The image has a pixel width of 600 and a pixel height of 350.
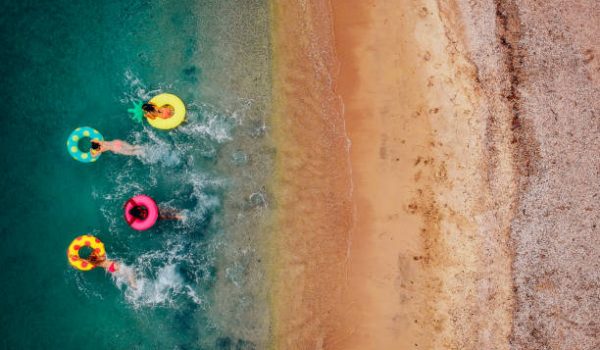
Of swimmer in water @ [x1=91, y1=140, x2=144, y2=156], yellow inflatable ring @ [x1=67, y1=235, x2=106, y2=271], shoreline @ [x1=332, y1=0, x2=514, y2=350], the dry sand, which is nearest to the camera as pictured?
the dry sand

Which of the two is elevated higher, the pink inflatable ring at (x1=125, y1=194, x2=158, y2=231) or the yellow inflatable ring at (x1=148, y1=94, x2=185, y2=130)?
the yellow inflatable ring at (x1=148, y1=94, x2=185, y2=130)

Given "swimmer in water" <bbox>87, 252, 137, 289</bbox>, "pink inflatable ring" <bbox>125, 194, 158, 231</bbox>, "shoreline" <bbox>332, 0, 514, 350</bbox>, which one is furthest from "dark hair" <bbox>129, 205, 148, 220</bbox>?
"shoreline" <bbox>332, 0, 514, 350</bbox>

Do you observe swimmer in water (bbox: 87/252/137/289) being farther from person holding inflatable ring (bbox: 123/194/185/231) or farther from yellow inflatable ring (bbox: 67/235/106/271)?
person holding inflatable ring (bbox: 123/194/185/231)

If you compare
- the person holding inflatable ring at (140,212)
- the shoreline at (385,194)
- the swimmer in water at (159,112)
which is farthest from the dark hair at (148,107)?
the shoreline at (385,194)

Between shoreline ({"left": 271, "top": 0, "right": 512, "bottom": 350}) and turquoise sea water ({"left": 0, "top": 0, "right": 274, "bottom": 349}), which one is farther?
turquoise sea water ({"left": 0, "top": 0, "right": 274, "bottom": 349})

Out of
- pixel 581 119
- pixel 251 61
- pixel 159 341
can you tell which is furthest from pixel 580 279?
pixel 159 341

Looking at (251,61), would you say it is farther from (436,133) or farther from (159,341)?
(159,341)

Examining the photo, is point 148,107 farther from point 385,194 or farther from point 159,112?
point 385,194

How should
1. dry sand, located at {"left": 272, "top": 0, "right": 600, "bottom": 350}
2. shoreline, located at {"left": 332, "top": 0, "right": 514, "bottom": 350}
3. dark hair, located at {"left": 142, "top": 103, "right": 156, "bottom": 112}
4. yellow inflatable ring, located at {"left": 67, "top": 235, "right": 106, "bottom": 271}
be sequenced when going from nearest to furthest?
dry sand, located at {"left": 272, "top": 0, "right": 600, "bottom": 350}, shoreline, located at {"left": 332, "top": 0, "right": 514, "bottom": 350}, dark hair, located at {"left": 142, "top": 103, "right": 156, "bottom": 112}, yellow inflatable ring, located at {"left": 67, "top": 235, "right": 106, "bottom": 271}
